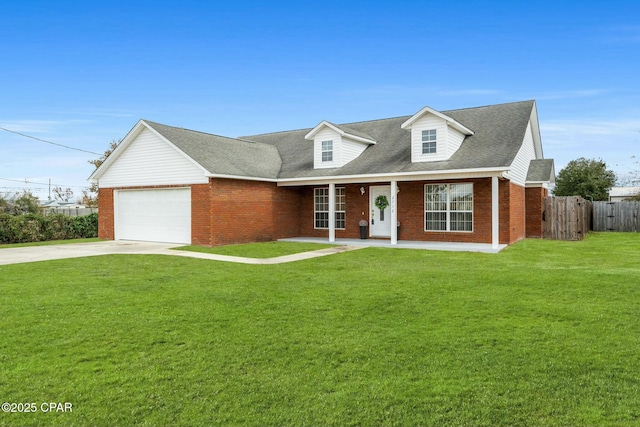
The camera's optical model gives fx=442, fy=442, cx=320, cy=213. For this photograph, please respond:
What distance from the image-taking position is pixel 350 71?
22.3 meters

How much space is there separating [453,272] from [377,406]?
7277mm

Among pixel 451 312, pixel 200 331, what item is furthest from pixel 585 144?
pixel 200 331

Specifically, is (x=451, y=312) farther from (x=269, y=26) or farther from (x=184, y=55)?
(x=184, y=55)

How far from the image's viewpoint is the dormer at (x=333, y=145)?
1986cm

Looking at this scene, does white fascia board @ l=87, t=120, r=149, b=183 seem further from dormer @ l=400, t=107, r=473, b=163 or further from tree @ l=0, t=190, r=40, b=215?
dormer @ l=400, t=107, r=473, b=163

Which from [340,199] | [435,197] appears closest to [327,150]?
[340,199]

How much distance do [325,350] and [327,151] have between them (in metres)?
15.8

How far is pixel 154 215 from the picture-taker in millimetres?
19703

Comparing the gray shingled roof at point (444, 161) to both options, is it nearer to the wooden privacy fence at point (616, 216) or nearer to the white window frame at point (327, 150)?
the white window frame at point (327, 150)

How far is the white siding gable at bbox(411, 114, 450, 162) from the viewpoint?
1758 cm

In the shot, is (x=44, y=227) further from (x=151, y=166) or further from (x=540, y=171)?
(x=540, y=171)

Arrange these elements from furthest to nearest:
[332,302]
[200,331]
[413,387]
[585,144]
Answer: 1. [585,144]
2. [332,302]
3. [200,331]
4. [413,387]

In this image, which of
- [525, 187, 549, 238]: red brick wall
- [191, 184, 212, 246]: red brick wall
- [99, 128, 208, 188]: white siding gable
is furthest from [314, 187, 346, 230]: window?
[525, 187, 549, 238]: red brick wall

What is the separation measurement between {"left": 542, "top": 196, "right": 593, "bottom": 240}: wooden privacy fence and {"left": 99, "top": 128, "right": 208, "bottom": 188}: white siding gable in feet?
50.4
